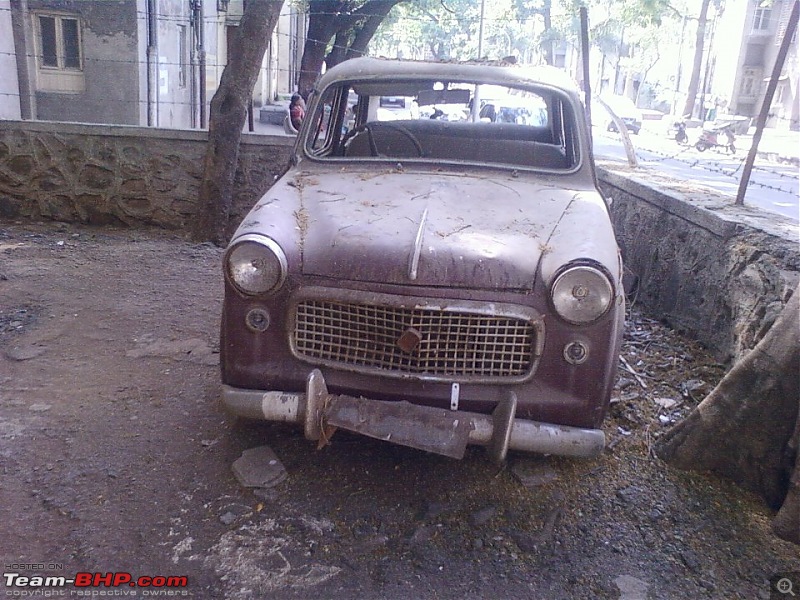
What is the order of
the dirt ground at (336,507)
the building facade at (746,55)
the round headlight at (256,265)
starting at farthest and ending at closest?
the building facade at (746,55)
the round headlight at (256,265)
the dirt ground at (336,507)

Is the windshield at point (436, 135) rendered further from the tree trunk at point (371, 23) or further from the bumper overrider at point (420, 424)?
the tree trunk at point (371, 23)

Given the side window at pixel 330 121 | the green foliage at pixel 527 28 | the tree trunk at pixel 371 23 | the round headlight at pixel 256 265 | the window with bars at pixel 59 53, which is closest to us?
the round headlight at pixel 256 265

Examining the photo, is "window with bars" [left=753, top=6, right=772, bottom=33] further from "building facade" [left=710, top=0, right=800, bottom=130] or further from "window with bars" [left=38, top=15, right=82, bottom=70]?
"window with bars" [left=38, top=15, right=82, bottom=70]

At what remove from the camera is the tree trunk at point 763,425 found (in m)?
2.71

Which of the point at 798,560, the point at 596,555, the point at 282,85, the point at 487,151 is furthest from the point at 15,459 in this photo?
the point at 282,85

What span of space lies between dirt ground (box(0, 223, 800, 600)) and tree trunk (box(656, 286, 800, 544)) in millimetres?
105

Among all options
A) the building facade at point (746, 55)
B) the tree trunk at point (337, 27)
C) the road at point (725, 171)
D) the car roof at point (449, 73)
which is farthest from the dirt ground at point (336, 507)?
the building facade at point (746, 55)

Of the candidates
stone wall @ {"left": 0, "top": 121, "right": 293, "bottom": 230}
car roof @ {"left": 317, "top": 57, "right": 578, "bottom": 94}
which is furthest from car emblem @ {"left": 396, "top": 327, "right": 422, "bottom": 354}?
stone wall @ {"left": 0, "top": 121, "right": 293, "bottom": 230}

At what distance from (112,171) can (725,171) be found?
623 centimetres

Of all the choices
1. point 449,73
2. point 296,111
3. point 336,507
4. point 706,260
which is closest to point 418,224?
point 336,507

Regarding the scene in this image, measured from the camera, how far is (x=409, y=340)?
8.70 ft

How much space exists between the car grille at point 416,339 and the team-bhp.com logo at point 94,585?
3.11 feet

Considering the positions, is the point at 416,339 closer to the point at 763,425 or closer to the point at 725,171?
the point at 763,425

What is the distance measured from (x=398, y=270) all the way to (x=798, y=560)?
6.04 ft
